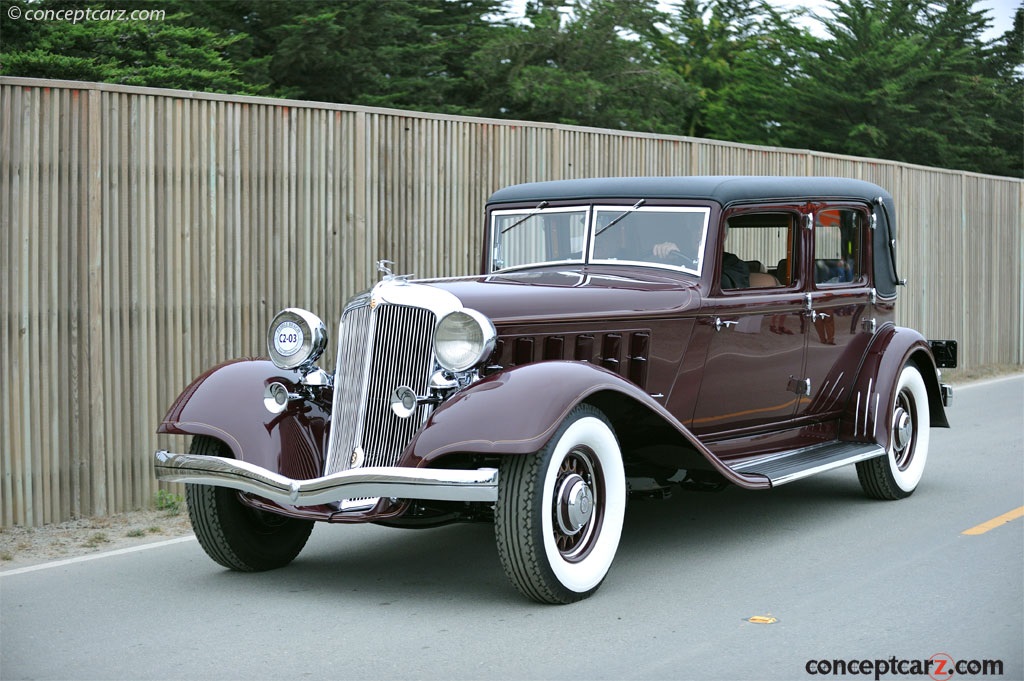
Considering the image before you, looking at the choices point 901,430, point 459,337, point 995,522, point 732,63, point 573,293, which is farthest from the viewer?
point 732,63

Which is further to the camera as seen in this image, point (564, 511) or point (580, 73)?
point (580, 73)

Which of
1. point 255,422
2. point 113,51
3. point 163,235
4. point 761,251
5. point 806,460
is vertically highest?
point 113,51

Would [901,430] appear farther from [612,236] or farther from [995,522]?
[612,236]

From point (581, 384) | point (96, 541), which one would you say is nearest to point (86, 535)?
point (96, 541)

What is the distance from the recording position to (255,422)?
569 centimetres

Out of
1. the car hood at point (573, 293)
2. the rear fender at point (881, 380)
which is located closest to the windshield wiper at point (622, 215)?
the car hood at point (573, 293)

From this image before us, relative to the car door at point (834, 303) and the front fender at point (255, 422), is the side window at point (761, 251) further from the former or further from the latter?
the front fender at point (255, 422)

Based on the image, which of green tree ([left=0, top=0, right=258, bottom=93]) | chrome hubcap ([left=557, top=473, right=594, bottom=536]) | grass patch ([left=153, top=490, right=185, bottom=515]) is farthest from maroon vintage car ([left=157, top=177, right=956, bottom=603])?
green tree ([left=0, top=0, right=258, bottom=93])

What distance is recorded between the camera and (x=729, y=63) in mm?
35281

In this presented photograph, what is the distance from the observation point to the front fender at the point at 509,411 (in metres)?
4.94

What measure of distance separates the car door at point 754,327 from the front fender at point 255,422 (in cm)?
214

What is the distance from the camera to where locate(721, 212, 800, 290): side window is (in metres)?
6.95

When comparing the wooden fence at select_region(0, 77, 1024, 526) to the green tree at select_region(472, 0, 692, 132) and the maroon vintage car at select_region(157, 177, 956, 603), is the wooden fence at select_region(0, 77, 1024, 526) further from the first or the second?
the green tree at select_region(472, 0, 692, 132)

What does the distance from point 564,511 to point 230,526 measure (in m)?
1.68
